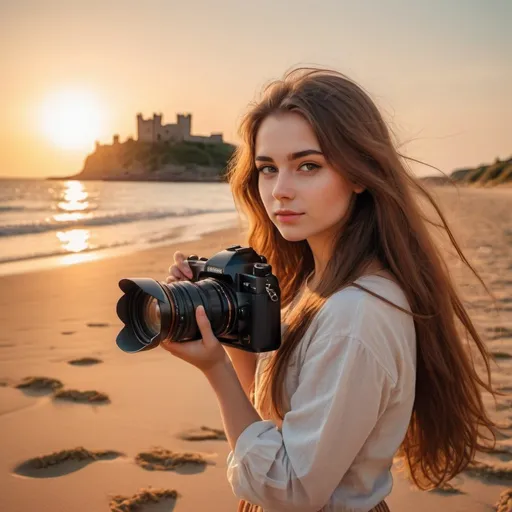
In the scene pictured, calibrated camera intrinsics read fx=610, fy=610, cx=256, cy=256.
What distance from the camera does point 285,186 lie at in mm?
1470

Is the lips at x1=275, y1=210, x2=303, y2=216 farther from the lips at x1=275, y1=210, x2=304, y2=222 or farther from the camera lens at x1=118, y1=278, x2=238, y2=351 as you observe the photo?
the camera lens at x1=118, y1=278, x2=238, y2=351

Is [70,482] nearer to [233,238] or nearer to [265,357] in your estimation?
[265,357]

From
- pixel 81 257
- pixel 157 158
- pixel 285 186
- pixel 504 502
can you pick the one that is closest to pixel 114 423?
pixel 504 502

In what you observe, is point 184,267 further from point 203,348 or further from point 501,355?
point 501,355

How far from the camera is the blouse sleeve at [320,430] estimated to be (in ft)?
3.91

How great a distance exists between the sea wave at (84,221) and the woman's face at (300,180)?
971 cm

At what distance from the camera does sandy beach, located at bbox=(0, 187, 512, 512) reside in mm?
2221

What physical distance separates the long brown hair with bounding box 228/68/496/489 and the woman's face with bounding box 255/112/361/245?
1.0 inches

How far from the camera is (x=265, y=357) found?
161cm

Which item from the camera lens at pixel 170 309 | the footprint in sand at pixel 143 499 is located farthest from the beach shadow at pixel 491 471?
the camera lens at pixel 170 309

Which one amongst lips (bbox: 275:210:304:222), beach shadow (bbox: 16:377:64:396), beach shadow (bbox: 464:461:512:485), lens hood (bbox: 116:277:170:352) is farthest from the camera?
beach shadow (bbox: 16:377:64:396)

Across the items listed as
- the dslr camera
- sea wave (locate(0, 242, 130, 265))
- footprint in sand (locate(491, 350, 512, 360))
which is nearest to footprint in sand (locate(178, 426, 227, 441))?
the dslr camera

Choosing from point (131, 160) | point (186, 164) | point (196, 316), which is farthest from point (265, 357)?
point (131, 160)

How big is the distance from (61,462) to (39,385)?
2.95 ft
